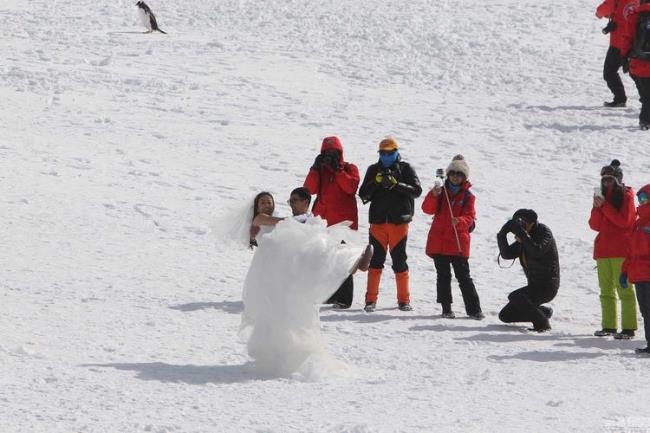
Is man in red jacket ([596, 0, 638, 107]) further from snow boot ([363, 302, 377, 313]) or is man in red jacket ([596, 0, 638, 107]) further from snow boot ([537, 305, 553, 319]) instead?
snow boot ([363, 302, 377, 313])

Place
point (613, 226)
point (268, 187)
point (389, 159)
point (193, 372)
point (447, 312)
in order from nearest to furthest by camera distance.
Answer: point (193, 372) < point (613, 226) < point (447, 312) < point (389, 159) < point (268, 187)

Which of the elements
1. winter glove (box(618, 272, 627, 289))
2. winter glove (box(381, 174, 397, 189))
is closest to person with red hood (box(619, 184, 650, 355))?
winter glove (box(618, 272, 627, 289))

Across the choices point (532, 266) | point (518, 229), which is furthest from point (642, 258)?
point (532, 266)

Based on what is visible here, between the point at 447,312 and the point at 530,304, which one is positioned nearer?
the point at 530,304

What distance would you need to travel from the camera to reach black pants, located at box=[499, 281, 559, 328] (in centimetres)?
1074

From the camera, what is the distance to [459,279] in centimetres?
1109

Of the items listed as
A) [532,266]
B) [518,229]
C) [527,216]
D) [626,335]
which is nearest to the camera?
[626,335]

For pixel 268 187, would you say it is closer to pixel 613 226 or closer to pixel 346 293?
pixel 346 293

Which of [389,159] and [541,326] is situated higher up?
[389,159]

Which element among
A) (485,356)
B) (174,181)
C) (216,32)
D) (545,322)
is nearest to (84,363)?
(485,356)

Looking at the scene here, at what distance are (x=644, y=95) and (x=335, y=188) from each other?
8.70 meters

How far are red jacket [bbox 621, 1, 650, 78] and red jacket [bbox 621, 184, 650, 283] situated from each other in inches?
356

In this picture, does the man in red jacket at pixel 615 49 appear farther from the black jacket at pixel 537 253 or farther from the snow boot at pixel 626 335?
the snow boot at pixel 626 335

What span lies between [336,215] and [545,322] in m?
2.13
